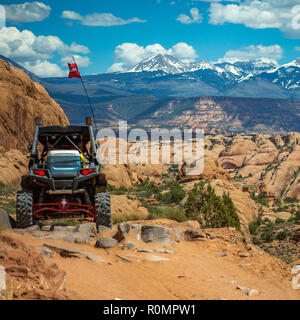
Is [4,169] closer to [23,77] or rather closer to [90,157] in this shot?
[23,77]

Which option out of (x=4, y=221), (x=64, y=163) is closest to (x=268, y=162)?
(x=64, y=163)

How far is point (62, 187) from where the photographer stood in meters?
10.4

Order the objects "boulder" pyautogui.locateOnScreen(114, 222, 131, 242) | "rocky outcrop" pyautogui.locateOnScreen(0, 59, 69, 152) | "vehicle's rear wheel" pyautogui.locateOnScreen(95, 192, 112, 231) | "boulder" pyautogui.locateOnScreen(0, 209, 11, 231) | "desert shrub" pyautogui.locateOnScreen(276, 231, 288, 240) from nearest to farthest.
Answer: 1. "boulder" pyautogui.locateOnScreen(0, 209, 11, 231)
2. "boulder" pyautogui.locateOnScreen(114, 222, 131, 242)
3. "vehicle's rear wheel" pyautogui.locateOnScreen(95, 192, 112, 231)
4. "desert shrub" pyautogui.locateOnScreen(276, 231, 288, 240)
5. "rocky outcrop" pyautogui.locateOnScreen(0, 59, 69, 152)

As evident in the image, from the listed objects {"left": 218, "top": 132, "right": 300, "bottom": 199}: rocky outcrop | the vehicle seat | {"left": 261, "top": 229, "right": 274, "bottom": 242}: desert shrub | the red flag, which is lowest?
{"left": 261, "top": 229, "right": 274, "bottom": 242}: desert shrub

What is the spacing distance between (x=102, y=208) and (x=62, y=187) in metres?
1.26

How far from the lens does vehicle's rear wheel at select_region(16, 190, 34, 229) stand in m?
10.4

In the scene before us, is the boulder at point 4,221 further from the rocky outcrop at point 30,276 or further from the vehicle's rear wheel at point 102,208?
the rocky outcrop at point 30,276

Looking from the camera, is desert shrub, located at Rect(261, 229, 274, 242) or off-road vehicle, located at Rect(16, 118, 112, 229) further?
desert shrub, located at Rect(261, 229, 274, 242)

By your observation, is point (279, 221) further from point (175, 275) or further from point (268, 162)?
point (268, 162)

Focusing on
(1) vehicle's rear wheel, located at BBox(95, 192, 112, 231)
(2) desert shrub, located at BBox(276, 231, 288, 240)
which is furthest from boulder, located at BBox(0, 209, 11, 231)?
(2) desert shrub, located at BBox(276, 231, 288, 240)

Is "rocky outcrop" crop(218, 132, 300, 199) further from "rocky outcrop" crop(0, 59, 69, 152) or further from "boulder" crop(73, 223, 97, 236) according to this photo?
"boulder" crop(73, 223, 97, 236)
